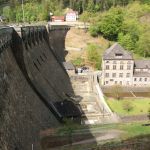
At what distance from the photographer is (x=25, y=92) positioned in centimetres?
3678

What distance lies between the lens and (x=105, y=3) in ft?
378

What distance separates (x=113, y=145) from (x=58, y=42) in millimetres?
52841

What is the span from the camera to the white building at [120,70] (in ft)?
238

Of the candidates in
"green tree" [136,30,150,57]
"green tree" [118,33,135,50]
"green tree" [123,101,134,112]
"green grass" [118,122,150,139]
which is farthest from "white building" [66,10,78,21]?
"green grass" [118,122,150,139]

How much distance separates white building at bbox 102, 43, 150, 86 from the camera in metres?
72.7

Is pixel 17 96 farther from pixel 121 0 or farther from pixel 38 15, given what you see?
pixel 121 0

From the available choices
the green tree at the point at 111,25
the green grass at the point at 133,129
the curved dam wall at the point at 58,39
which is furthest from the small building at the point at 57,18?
the green grass at the point at 133,129

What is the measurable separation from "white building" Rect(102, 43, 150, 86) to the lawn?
35.0ft

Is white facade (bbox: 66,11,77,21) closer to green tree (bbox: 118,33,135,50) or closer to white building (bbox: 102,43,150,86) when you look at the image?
green tree (bbox: 118,33,135,50)

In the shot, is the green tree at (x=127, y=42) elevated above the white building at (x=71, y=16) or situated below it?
below

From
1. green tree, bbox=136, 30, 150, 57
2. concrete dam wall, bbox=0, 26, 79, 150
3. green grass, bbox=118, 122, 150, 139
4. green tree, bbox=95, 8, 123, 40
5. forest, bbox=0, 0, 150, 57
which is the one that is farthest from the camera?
green tree, bbox=95, 8, 123, 40

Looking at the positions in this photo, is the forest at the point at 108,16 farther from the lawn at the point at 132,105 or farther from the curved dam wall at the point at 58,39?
the lawn at the point at 132,105

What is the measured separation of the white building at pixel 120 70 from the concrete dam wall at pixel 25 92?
1533cm

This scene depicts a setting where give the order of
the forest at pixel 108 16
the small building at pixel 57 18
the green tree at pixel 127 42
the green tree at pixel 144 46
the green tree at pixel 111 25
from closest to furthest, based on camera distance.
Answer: the green tree at pixel 144 46 → the green tree at pixel 127 42 → the forest at pixel 108 16 → the green tree at pixel 111 25 → the small building at pixel 57 18
